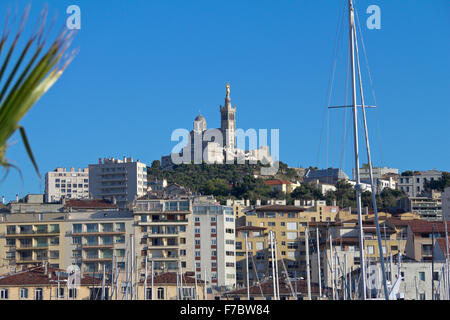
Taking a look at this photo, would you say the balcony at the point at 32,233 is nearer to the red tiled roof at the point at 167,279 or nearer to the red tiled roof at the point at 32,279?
the red tiled roof at the point at 32,279

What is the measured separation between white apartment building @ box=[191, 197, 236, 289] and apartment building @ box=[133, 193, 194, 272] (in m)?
1.42

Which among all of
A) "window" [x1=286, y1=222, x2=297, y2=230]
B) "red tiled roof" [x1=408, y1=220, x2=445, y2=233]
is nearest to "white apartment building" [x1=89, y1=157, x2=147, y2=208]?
"window" [x1=286, y1=222, x2=297, y2=230]

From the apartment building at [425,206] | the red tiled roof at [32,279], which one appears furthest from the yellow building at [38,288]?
the apartment building at [425,206]

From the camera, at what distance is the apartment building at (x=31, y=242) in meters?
87.4

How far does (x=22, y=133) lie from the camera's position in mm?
4867

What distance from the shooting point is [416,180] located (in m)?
186

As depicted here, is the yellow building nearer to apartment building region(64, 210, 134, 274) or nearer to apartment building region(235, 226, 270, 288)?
apartment building region(64, 210, 134, 274)

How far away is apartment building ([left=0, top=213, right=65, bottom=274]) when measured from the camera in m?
87.4

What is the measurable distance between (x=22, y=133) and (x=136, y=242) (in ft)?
280

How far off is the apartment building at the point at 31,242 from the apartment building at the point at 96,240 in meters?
0.93

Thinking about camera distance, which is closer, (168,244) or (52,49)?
(52,49)

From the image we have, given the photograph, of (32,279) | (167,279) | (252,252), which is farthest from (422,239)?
(32,279)
